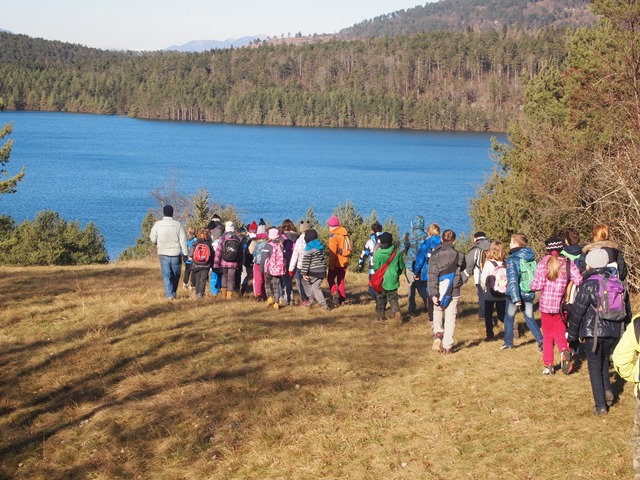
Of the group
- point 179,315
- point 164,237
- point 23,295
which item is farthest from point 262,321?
point 23,295

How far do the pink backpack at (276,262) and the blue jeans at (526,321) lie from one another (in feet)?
15.1

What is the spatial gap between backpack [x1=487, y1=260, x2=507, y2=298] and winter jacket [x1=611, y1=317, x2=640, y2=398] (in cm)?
449

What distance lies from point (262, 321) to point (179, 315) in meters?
1.53

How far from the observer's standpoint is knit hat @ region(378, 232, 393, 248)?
1240cm

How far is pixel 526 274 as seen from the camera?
10.3m

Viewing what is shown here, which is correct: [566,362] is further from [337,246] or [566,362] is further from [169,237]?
[169,237]

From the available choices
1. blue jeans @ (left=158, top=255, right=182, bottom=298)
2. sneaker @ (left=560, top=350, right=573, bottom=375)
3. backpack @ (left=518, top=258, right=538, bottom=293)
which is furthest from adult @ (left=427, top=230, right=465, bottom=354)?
blue jeans @ (left=158, top=255, right=182, bottom=298)

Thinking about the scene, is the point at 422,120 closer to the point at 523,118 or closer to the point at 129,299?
the point at 523,118

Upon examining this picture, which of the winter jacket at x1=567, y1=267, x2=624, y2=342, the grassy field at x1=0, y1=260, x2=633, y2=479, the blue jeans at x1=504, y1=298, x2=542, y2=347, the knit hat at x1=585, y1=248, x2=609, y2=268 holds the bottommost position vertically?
the grassy field at x1=0, y1=260, x2=633, y2=479

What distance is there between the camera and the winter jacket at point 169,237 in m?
14.0

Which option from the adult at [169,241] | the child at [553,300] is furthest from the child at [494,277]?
the adult at [169,241]

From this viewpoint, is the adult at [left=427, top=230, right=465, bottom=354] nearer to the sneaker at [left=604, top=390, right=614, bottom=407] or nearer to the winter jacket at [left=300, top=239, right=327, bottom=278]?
the sneaker at [left=604, top=390, right=614, bottom=407]

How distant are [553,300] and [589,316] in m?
1.40

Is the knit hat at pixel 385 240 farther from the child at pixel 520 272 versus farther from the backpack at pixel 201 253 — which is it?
the backpack at pixel 201 253
